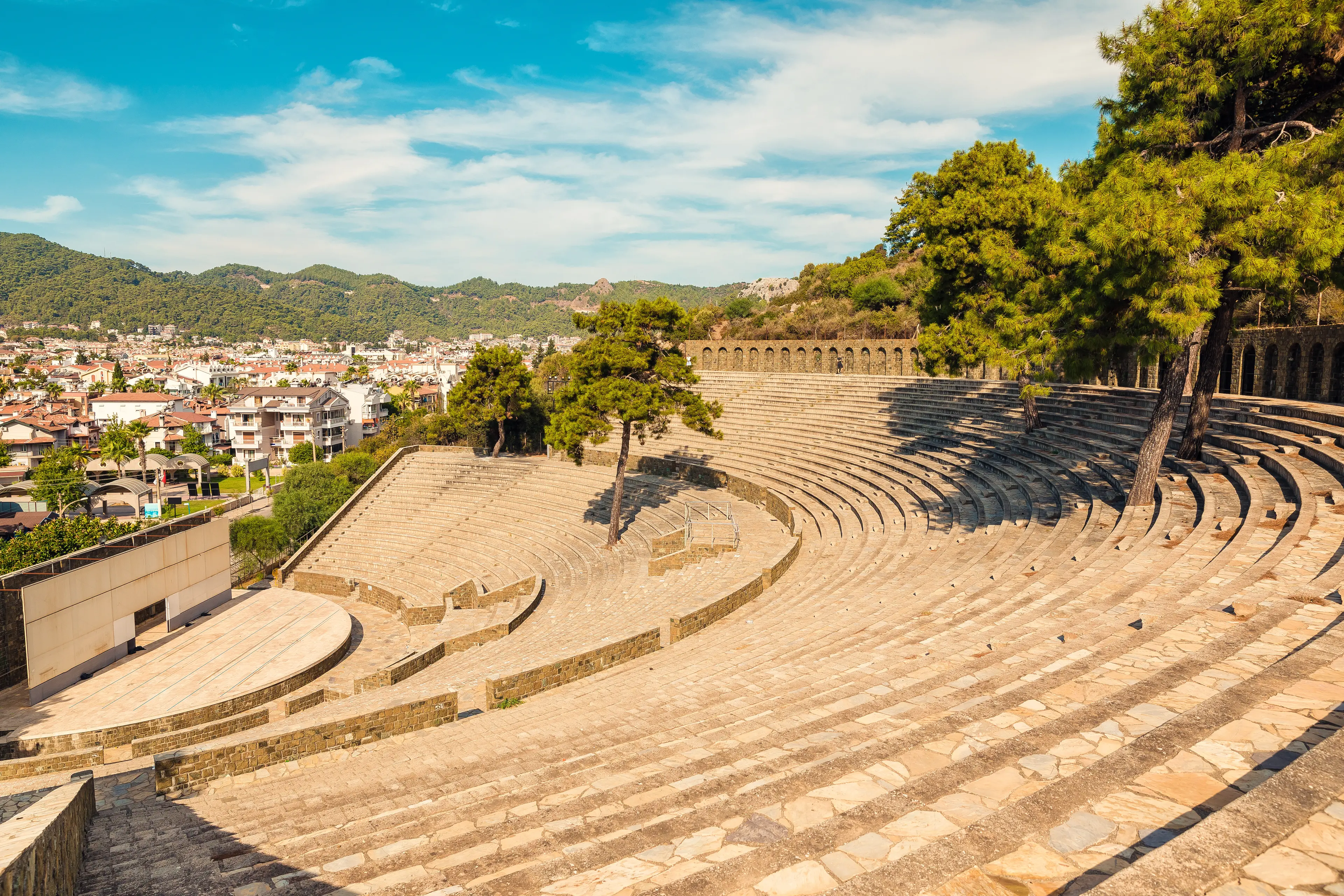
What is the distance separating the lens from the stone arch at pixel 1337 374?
17391mm

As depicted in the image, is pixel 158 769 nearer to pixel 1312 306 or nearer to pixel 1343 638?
pixel 1343 638

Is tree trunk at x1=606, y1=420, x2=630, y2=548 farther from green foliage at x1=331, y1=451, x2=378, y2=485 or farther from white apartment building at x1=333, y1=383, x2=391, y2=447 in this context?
white apartment building at x1=333, y1=383, x2=391, y2=447

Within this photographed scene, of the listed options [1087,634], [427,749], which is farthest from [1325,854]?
[427,749]

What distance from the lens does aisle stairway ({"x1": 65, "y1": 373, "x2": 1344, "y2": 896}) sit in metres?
3.85

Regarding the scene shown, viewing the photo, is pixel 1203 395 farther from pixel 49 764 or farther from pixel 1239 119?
pixel 49 764

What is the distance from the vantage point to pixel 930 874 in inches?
139

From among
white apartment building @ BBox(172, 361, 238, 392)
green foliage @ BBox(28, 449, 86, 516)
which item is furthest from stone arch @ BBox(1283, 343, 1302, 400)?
white apartment building @ BBox(172, 361, 238, 392)

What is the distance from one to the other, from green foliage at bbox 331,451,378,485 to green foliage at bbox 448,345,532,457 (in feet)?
35.2

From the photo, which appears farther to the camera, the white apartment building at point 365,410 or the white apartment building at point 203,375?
the white apartment building at point 203,375

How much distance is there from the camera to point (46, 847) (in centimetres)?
479

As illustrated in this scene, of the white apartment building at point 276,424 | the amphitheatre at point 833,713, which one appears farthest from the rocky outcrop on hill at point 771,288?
the amphitheatre at point 833,713

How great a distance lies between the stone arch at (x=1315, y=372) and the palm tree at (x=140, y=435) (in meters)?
66.9

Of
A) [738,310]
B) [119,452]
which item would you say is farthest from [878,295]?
[119,452]

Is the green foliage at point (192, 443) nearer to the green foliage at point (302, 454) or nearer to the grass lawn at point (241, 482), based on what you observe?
the grass lawn at point (241, 482)
